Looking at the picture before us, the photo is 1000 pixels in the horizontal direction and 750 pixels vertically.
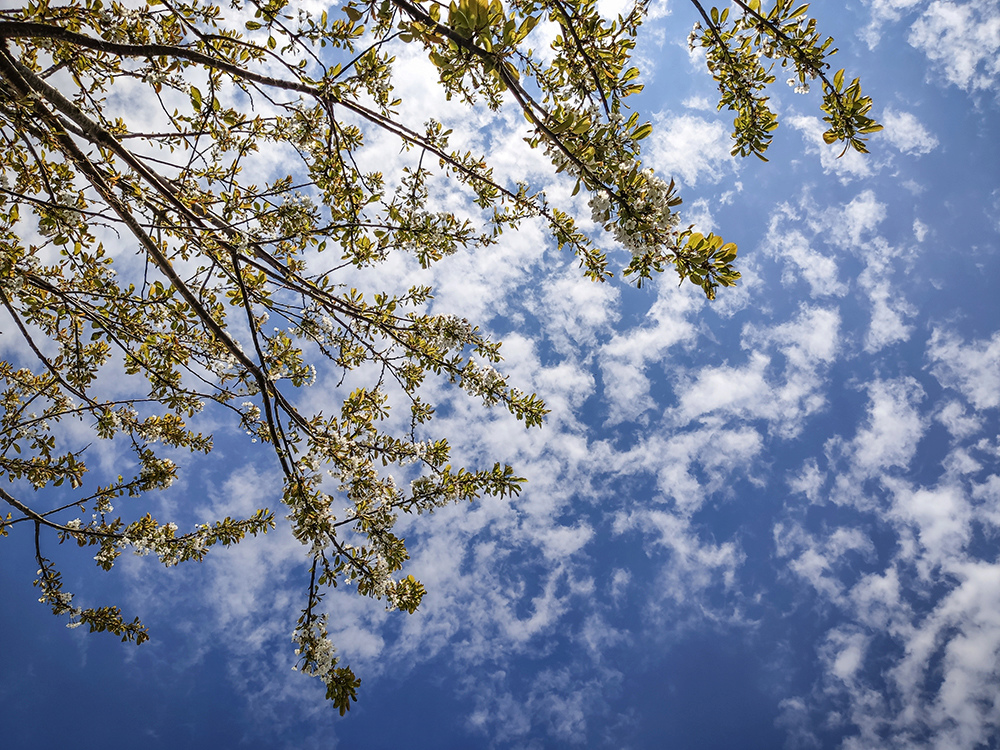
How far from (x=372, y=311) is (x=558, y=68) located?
Answer: 2.42 m

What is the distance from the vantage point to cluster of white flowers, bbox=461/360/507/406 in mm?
4094

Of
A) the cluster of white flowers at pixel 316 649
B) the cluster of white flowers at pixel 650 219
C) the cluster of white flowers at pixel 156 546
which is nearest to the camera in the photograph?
the cluster of white flowers at pixel 650 219

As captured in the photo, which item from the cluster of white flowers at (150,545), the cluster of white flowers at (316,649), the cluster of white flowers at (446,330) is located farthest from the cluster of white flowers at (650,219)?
the cluster of white flowers at (150,545)

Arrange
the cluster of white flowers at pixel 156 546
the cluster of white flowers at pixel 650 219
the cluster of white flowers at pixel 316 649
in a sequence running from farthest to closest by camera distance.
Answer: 1. the cluster of white flowers at pixel 156 546
2. the cluster of white flowers at pixel 316 649
3. the cluster of white flowers at pixel 650 219

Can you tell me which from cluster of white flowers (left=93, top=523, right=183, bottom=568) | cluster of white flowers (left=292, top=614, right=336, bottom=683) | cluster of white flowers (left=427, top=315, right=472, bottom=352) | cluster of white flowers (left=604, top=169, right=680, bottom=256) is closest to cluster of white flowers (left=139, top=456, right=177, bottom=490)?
cluster of white flowers (left=93, top=523, right=183, bottom=568)

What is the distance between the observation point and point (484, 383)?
4.10m

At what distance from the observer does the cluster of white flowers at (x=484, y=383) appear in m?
4.09

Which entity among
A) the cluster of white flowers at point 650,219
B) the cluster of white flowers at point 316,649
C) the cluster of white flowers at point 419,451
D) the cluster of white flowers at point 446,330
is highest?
the cluster of white flowers at point 446,330

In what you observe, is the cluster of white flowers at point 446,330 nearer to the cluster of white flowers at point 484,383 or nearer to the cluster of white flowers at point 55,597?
the cluster of white flowers at point 484,383

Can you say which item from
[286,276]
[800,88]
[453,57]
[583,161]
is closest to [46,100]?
[286,276]

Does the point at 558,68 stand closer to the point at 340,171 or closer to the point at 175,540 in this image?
the point at 340,171

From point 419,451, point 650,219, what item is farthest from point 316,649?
point 650,219

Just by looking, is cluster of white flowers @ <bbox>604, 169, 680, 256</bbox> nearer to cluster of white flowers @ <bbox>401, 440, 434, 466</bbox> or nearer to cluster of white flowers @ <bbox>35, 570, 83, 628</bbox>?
cluster of white flowers @ <bbox>401, 440, 434, 466</bbox>

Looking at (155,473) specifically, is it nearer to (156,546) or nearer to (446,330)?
(156,546)
